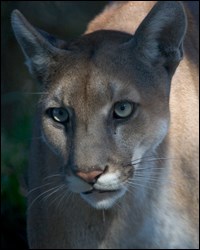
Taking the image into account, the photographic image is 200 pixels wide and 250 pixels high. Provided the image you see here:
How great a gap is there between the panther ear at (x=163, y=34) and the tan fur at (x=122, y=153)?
0.18 feet

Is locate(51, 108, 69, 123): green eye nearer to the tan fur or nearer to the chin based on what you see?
the tan fur

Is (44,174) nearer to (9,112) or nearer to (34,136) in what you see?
(34,136)

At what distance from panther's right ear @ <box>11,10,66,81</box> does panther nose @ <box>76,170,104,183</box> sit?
0.41 m

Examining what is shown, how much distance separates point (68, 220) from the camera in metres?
3.28

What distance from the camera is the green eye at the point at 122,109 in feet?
9.32

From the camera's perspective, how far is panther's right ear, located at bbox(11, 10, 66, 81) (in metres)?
2.96

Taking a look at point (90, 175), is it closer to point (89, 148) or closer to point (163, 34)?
point (89, 148)

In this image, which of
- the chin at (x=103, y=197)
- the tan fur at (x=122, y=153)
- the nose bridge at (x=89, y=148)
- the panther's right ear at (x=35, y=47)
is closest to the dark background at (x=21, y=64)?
the tan fur at (x=122, y=153)

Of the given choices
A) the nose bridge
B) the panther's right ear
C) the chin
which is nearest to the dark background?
the panther's right ear

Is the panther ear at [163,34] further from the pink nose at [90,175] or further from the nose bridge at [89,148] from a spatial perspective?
the pink nose at [90,175]

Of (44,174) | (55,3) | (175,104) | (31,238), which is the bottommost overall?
(31,238)

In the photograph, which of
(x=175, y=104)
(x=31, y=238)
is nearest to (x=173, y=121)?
(x=175, y=104)

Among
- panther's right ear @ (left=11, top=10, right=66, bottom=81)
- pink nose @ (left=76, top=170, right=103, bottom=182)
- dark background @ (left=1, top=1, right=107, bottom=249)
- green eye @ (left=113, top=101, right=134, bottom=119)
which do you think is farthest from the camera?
dark background @ (left=1, top=1, right=107, bottom=249)

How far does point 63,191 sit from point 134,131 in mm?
496
